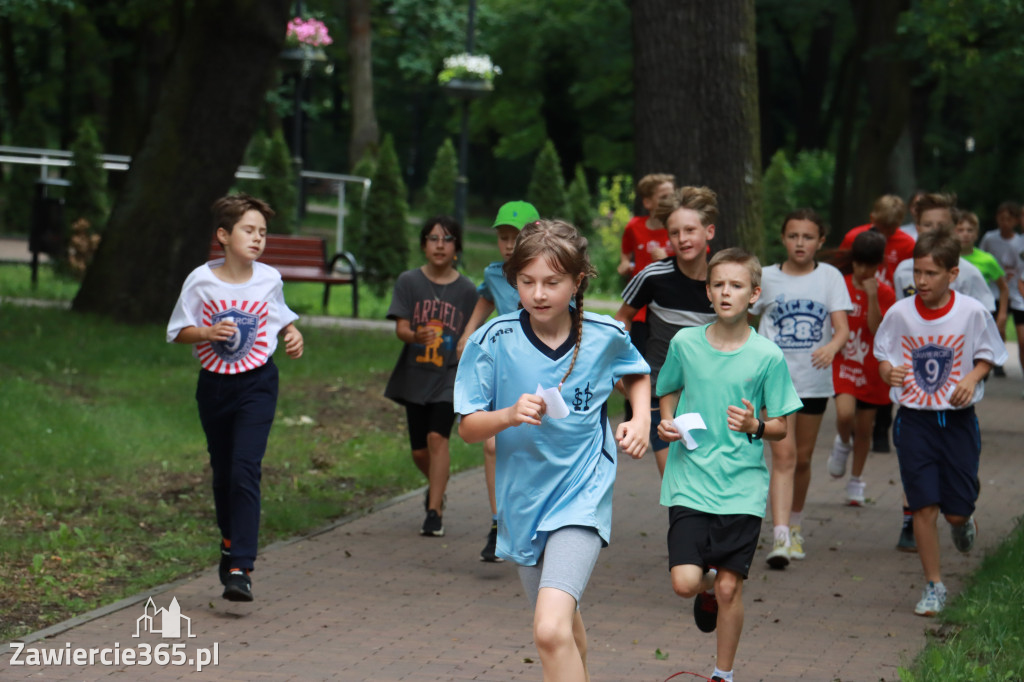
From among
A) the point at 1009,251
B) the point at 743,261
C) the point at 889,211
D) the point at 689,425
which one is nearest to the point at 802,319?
the point at 743,261

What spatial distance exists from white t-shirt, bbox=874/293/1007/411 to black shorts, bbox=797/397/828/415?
1.11 meters

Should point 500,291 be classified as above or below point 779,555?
above

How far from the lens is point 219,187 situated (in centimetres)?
1598

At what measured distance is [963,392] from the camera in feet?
22.1

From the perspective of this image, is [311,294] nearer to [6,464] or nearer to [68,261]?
[68,261]

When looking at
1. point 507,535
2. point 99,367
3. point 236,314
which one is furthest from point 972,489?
point 99,367

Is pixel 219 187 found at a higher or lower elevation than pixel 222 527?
higher

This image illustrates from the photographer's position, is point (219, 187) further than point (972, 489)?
Yes

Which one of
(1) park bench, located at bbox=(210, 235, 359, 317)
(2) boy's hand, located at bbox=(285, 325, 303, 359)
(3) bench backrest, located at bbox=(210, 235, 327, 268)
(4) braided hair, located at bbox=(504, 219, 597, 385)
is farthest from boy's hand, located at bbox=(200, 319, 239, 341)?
(3) bench backrest, located at bbox=(210, 235, 327, 268)

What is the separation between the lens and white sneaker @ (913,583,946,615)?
6867 mm

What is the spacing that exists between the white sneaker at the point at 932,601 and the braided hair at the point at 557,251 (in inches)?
123

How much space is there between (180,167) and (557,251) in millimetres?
11975

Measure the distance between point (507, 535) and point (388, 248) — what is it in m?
19.4

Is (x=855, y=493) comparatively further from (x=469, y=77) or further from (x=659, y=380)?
(x=469, y=77)
